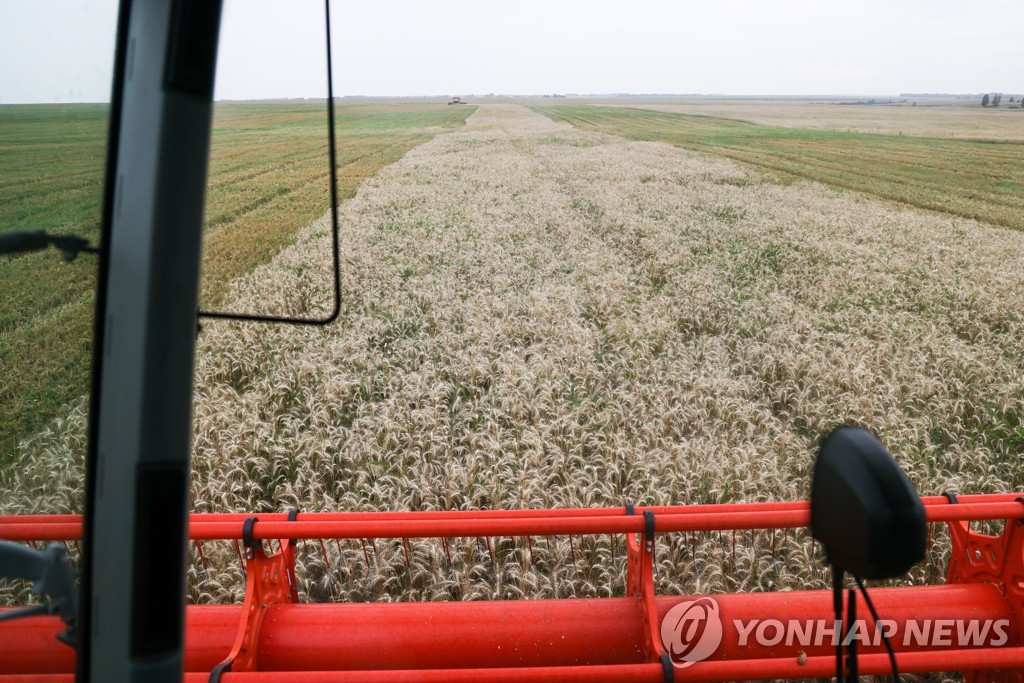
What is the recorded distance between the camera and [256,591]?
9.08ft

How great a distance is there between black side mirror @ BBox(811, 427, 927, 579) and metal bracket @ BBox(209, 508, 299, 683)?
2.19 meters

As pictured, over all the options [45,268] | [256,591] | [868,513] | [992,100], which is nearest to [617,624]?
[256,591]

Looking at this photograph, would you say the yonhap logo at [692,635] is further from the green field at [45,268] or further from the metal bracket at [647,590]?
the green field at [45,268]

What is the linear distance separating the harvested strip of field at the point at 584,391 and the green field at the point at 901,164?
8681mm

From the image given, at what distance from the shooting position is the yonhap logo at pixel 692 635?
2.76 m

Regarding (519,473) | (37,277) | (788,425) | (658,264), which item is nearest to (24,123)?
(37,277)

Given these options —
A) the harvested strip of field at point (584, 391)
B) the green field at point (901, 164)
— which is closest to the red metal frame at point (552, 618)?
the harvested strip of field at point (584, 391)

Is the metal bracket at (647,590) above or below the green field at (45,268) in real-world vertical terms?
below

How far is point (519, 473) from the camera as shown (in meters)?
4.90

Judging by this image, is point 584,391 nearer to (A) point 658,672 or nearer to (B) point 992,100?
(A) point 658,672

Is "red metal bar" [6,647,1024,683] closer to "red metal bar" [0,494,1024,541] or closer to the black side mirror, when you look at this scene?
"red metal bar" [0,494,1024,541]

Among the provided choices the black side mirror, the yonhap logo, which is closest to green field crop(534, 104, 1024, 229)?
the yonhap logo

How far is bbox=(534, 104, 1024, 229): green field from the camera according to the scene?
66.9 ft

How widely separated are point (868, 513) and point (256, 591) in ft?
8.04
